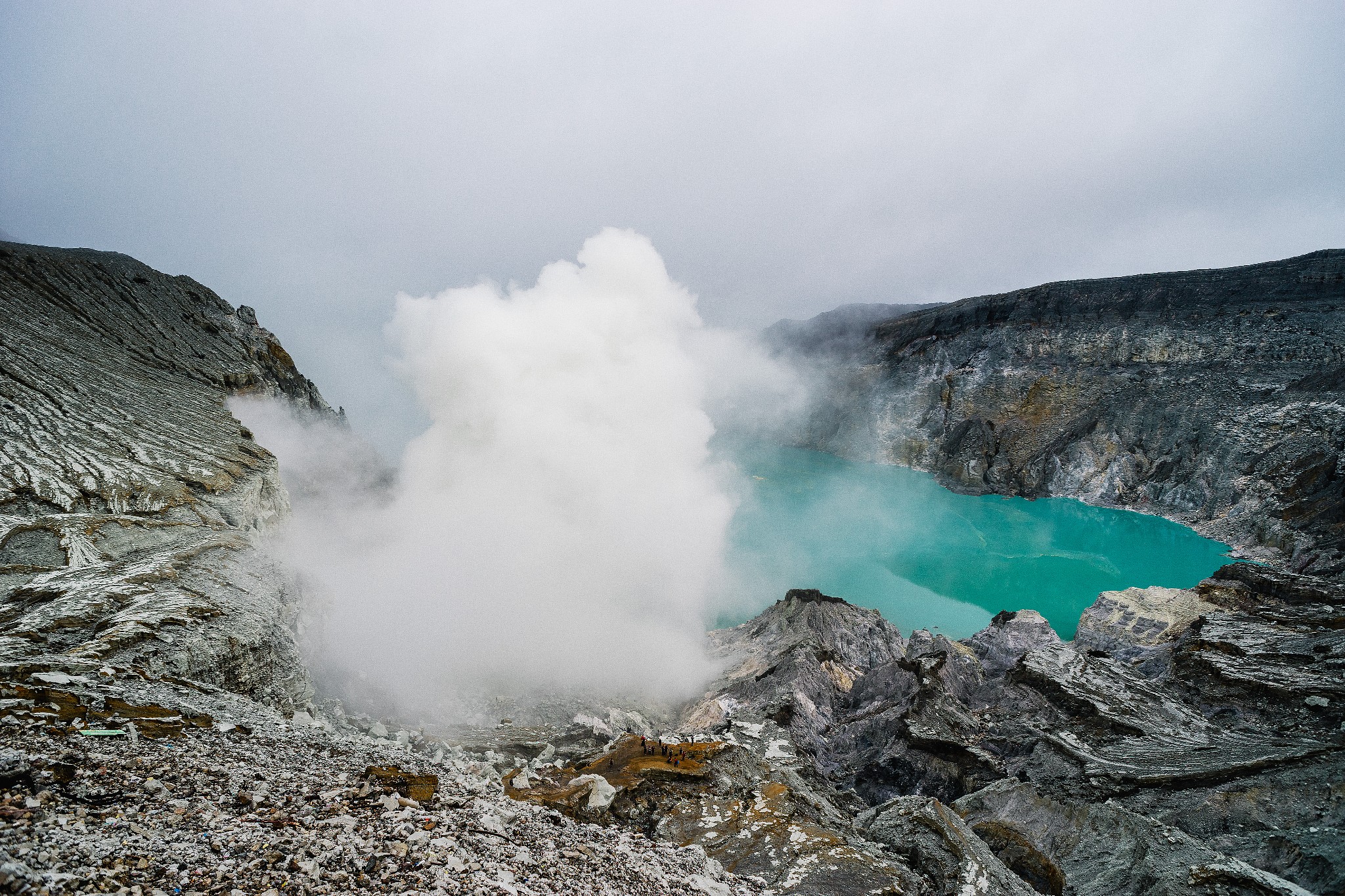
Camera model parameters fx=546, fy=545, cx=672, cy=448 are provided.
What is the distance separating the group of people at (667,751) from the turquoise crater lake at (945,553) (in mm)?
18300

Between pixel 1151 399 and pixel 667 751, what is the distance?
7383 cm

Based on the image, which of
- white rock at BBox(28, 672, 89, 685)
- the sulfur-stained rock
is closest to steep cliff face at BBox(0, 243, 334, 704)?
white rock at BBox(28, 672, 89, 685)

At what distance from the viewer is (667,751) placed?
1110cm

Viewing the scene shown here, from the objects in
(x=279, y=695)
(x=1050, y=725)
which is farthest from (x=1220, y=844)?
(x=279, y=695)

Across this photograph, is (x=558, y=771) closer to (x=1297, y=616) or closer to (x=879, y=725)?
(x=879, y=725)

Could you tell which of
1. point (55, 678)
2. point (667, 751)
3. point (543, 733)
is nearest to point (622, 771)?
point (667, 751)

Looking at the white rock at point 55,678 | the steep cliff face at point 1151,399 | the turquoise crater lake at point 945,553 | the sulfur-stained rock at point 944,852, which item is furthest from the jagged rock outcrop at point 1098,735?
the steep cliff face at point 1151,399

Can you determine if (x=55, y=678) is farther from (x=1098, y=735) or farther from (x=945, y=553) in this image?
(x=945, y=553)

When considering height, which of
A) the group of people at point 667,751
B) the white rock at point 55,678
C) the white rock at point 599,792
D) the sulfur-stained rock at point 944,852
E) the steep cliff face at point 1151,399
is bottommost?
the white rock at point 55,678

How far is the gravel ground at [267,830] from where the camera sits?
379 centimetres

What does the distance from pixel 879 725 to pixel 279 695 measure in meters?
15.8

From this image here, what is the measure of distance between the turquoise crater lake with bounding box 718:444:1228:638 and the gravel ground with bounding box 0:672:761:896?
23420 mm

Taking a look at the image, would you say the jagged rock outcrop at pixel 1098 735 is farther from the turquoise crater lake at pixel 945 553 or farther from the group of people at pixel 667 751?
the turquoise crater lake at pixel 945 553

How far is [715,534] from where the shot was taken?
Result: 39.7m
